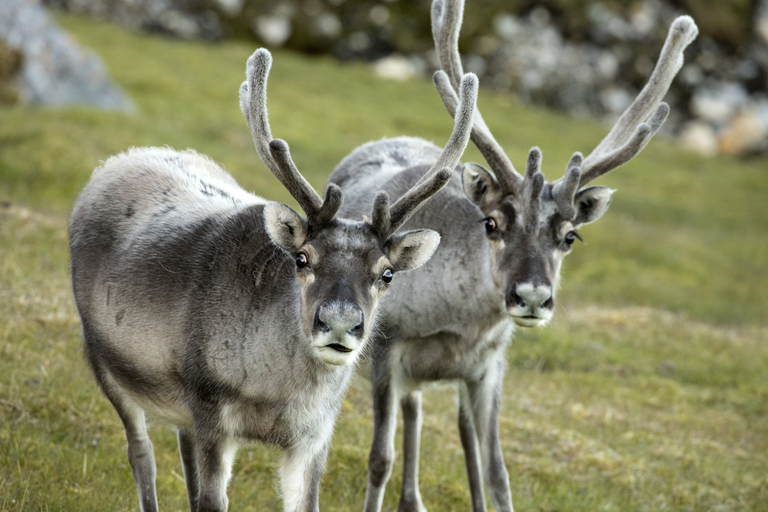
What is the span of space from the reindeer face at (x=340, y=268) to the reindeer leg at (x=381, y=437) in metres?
1.70

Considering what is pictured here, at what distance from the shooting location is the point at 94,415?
6.35 m

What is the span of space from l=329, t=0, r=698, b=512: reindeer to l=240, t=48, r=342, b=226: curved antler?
64.1 inches

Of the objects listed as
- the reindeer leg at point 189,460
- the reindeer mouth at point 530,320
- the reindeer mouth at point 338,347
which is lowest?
the reindeer leg at point 189,460

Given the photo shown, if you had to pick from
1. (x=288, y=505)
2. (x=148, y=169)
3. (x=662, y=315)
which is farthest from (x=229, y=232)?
(x=662, y=315)

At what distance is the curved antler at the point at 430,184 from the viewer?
14.7 feet

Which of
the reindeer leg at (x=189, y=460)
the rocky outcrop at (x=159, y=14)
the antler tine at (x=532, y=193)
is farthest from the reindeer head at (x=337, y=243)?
the rocky outcrop at (x=159, y=14)

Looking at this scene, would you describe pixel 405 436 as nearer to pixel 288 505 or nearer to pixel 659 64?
pixel 288 505

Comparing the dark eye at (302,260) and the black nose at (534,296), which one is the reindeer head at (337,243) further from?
the black nose at (534,296)

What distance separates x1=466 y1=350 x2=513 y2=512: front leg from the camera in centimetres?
613

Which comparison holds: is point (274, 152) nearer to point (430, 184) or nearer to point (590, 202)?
point (430, 184)

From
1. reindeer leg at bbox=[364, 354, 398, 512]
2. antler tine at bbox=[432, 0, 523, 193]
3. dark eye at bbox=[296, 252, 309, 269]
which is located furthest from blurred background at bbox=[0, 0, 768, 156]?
dark eye at bbox=[296, 252, 309, 269]

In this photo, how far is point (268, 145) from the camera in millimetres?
4746

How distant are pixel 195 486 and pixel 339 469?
4.93 ft

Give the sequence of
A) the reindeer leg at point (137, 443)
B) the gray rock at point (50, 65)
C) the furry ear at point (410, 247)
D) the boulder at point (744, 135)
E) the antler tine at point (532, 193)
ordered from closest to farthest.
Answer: the furry ear at point (410, 247), the reindeer leg at point (137, 443), the antler tine at point (532, 193), the gray rock at point (50, 65), the boulder at point (744, 135)
